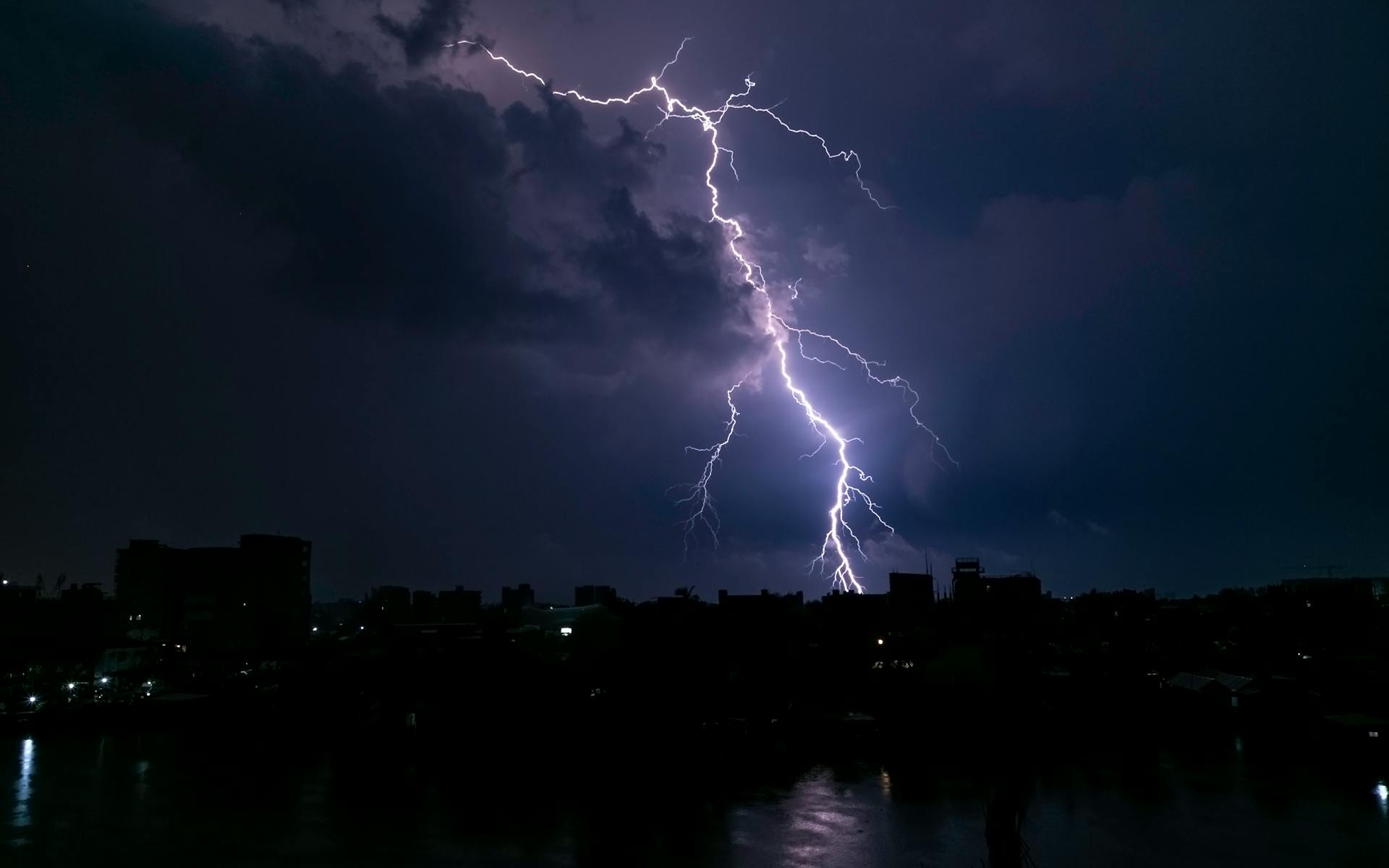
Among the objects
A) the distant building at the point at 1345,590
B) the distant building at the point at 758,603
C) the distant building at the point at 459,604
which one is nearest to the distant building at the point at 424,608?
the distant building at the point at 459,604

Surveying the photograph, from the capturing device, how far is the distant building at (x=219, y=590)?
5759 cm

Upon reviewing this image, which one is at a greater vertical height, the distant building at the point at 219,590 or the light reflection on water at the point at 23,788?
the distant building at the point at 219,590

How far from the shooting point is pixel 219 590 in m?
58.4

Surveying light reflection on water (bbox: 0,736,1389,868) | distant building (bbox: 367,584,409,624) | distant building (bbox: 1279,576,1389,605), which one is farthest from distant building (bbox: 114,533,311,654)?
distant building (bbox: 1279,576,1389,605)

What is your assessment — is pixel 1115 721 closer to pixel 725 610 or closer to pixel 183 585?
pixel 725 610

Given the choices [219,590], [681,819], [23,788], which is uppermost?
[219,590]

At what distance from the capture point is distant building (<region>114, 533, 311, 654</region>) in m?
57.6

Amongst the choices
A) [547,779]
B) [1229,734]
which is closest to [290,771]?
[547,779]

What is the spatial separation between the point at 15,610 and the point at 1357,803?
227ft

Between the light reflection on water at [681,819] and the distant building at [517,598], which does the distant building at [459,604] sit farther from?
the light reflection on water at [681,819]

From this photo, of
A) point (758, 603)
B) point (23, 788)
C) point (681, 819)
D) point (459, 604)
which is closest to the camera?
point (681, 819)

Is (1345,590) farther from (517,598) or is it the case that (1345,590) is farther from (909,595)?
(517,598)

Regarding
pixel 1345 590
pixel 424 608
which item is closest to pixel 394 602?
pixel 424 608

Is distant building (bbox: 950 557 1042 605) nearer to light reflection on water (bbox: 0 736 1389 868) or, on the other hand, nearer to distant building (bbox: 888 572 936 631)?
distant building (bbox: 888 572 936 631)
